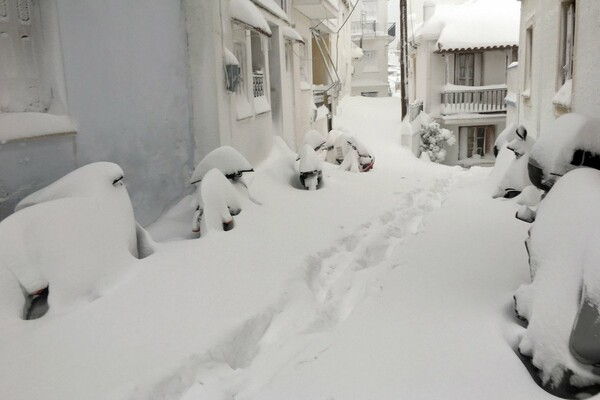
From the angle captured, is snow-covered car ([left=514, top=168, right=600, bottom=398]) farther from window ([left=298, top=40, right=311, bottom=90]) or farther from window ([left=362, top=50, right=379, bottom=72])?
window ([left=362, top=50, right=379, bottom=72])

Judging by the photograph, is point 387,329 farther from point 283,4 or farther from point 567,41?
point 283,4

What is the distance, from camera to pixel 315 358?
3.97 metres

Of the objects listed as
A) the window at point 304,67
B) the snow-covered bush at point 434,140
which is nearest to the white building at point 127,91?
the window at point 304,67

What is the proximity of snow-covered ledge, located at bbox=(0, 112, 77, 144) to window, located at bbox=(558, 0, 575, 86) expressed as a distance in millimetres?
7653

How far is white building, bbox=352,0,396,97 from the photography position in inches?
1430

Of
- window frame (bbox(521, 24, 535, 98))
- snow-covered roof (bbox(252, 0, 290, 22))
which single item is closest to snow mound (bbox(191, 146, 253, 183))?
snow-covered roof (bbox(252, 0, 290, 22))

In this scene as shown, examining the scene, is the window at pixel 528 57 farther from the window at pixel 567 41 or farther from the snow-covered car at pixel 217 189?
the snow-covered car at pixel 217 189

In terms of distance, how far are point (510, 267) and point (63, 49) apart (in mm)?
5051

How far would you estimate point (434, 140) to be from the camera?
824 inches

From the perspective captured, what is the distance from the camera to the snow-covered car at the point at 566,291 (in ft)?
10.5

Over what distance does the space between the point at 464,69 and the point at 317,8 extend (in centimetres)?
941

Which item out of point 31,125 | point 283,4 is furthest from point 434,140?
point 31,125

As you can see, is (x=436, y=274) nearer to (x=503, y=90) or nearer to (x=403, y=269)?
(x=403, y=269)

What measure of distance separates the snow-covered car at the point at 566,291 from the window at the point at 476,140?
19480 mm
